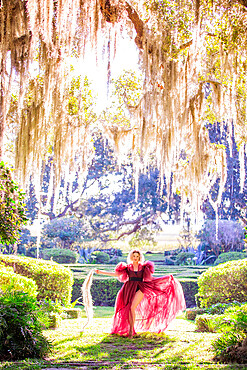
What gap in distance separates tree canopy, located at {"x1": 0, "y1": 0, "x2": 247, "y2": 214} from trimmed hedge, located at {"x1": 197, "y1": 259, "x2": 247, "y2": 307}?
1.52 meters

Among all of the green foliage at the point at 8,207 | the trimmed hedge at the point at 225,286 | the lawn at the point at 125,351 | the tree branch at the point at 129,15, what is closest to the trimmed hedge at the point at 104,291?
the trimmed hedge at the point at 225,286

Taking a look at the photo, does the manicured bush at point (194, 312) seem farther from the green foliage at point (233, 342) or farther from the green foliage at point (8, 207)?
the green foliage at point (8, 207)

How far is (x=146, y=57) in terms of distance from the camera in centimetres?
570

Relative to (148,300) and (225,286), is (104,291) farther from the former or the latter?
(148,300)

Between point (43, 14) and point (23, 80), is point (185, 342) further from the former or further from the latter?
point (43, 14)

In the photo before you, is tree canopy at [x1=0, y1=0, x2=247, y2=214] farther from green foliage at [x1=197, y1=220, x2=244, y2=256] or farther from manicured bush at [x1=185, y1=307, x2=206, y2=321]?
green foliage at [x1=197, y1=220, x2=244, y2=256]

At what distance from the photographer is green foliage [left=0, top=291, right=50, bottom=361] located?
3.74 m

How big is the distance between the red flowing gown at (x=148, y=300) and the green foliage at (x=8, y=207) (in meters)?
1.76

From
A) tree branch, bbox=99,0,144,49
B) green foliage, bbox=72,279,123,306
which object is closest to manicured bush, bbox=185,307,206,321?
green foliage, bbox=72,279,123,306

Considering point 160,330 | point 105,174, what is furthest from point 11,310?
point 105,174

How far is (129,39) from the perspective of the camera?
558 centimetres

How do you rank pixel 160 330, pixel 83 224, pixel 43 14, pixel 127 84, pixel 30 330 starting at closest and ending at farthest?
pixel 30 330
pixel 43 14
pixel 160 330
pixel 127 84
pixel 83 224

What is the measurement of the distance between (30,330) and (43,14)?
357 centimetres

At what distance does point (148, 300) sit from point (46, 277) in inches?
102
